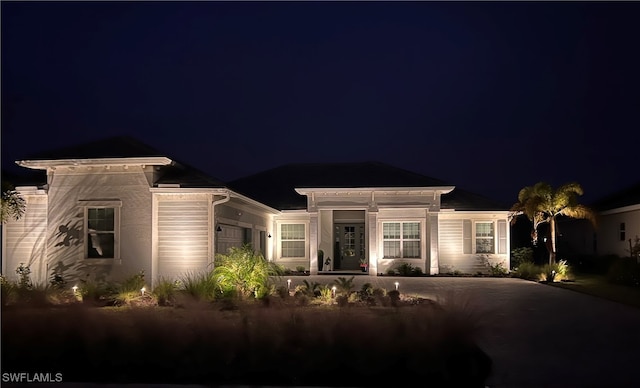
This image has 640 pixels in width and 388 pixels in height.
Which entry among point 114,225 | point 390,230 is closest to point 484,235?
point 390,230

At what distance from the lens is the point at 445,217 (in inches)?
1002

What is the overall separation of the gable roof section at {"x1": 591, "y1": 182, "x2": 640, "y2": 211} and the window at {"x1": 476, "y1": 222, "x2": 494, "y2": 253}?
5904 millimetres

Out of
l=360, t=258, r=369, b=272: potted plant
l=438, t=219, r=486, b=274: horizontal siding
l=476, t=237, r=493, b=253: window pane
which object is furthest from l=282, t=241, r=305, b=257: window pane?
l=476, t=237, r=493, b=253: window pane

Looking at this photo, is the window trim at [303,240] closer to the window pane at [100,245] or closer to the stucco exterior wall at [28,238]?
the window pane at [100,245]

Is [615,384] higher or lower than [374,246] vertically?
lower

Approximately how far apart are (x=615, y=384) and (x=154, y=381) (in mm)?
5721

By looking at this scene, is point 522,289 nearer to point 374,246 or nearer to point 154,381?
point 374,246

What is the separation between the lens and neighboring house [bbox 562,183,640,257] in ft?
80.7

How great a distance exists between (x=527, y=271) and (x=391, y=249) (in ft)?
18.5

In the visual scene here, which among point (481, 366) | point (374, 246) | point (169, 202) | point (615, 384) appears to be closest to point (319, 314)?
point (481, 366)

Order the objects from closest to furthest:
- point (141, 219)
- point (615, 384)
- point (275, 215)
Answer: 1. point (615, 384)
2. point (141, 219)
3. point (275, 215)

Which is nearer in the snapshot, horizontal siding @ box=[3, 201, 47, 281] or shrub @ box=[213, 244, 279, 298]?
shrub @ box=[213, 244, 279, 298]

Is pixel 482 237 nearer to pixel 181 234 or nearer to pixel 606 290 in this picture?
pixel 606 290

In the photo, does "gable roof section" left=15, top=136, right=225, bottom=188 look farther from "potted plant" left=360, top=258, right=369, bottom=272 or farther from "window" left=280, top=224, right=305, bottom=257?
"potted plant" left=360, top=258, right=369, bottom=272
